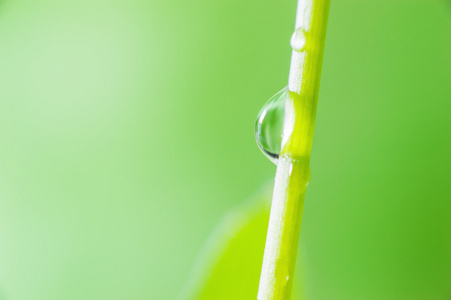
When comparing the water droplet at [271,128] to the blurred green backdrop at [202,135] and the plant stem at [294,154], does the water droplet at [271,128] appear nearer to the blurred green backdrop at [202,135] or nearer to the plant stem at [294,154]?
the plant stem at [294,154]

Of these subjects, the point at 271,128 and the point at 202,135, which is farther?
the point at 202,135

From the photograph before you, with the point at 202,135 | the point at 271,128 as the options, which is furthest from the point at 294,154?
the point at 202,135

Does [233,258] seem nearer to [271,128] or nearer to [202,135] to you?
[271,128]

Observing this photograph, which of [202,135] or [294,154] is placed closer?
[294,154]

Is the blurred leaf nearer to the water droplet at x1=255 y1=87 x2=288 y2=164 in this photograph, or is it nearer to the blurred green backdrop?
the water droplet at x1=255 y1=87 x2=288 y2=164

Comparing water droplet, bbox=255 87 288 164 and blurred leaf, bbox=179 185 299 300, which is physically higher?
water droplet, bbox=255 87 288 164

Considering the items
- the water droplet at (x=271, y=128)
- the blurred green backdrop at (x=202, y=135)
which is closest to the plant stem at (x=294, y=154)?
the water droplet at (x=271, y=128)

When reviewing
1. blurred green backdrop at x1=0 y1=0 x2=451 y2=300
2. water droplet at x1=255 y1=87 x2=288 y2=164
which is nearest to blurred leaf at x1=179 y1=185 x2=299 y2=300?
water droplet at x1=255 y1=87 x2=288 y2=164
